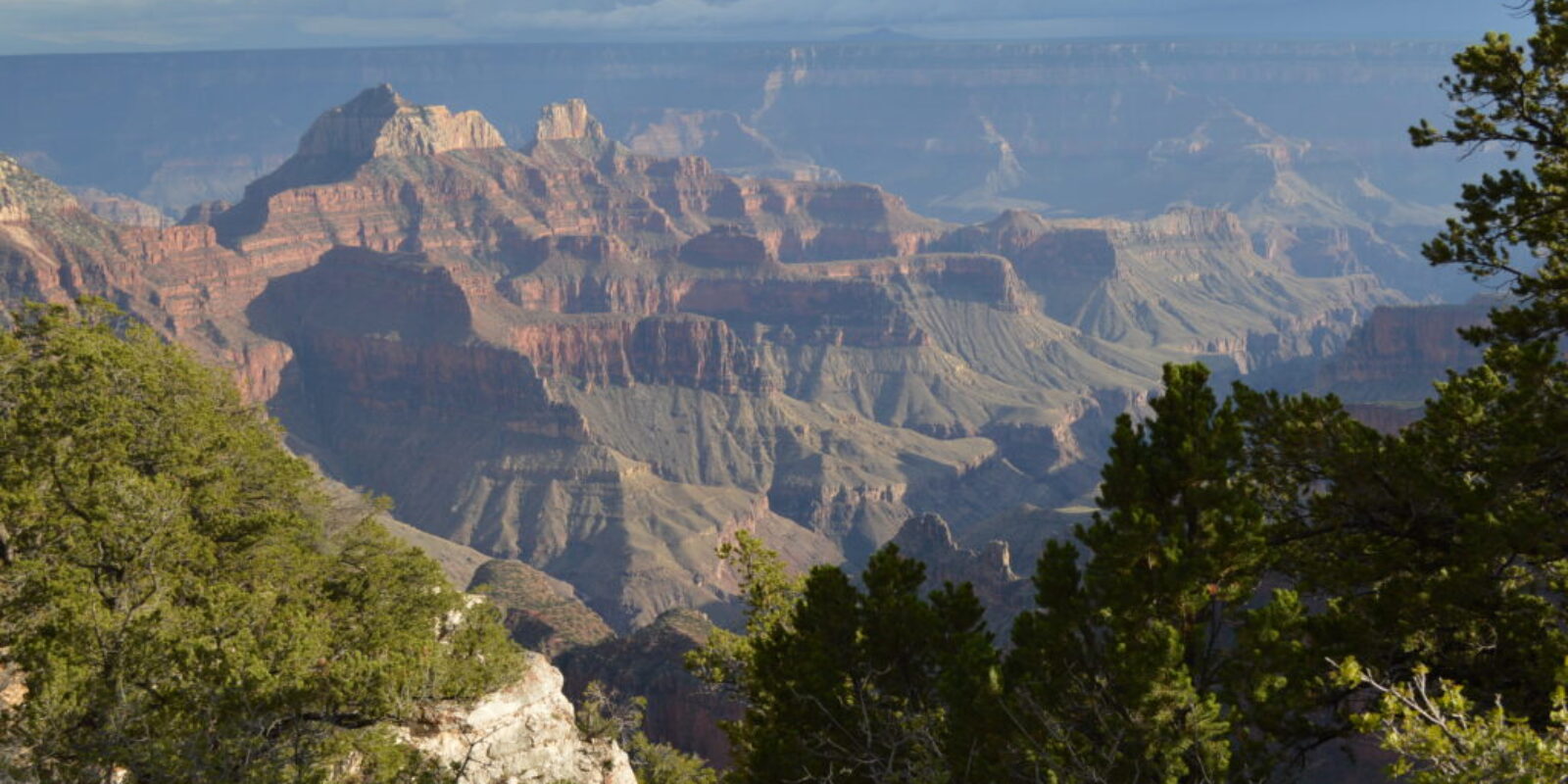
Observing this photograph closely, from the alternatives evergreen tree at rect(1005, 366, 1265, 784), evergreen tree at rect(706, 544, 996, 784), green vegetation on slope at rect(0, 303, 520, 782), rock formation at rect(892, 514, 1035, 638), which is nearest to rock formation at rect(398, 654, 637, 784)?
green vegetation on slope at rect(0, 303, 520, 782)

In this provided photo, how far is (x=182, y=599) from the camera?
30.5 m

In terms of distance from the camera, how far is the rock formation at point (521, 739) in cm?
3117

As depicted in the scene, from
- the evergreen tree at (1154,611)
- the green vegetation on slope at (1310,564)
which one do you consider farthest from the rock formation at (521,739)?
the evergreen tree at (1154,611)

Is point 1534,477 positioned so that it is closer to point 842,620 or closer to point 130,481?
point 842,620

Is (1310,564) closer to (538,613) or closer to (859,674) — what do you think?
(859,674)

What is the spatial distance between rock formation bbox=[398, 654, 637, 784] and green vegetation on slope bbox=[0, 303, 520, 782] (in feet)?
3.24

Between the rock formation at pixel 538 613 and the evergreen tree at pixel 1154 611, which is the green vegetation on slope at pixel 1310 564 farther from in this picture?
the rock formation at pixel 538 613

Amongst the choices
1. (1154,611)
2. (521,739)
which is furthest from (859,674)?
(521,739)

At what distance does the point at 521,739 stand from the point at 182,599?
9.84 metres

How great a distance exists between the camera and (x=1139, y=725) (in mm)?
20812

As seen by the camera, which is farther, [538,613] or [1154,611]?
[538,613]

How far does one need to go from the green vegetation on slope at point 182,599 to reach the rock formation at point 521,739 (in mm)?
988

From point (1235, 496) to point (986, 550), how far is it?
85.9 meters

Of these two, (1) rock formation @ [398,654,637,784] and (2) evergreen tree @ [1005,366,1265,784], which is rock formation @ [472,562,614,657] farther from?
(2) evergreen tree @ [1005,366,1265,784]
